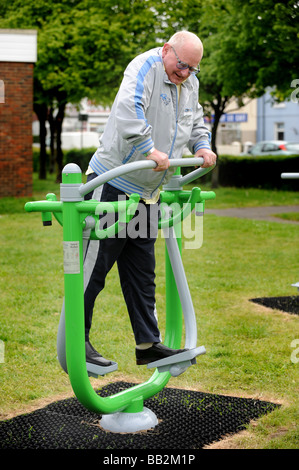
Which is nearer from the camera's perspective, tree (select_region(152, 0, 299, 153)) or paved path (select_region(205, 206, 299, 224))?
tree (select_region(152, 0, 299, 153))

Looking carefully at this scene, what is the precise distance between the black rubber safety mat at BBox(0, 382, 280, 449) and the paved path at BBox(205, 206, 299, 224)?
8612mm

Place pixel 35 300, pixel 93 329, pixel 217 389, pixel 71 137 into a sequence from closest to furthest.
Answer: pixel 217 389 < pixel 93 329 < pixel 35 300 < pixel 71 137

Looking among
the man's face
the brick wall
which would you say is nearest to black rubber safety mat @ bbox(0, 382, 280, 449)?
the man's face

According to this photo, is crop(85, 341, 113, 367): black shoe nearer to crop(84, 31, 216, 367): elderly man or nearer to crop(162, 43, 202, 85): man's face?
crop(84, 31, 216, 367): elderly man

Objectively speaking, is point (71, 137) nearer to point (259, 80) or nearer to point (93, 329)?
point (259, 80)

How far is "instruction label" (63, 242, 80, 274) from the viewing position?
2732 millimetres

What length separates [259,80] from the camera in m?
14.0

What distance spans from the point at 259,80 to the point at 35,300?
9.52 metres

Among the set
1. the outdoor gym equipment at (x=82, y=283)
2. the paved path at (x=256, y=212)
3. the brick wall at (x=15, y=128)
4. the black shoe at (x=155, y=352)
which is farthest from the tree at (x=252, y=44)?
the black shoe at (x=155, y=352)

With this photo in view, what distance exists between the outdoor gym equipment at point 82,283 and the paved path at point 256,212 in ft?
28.9

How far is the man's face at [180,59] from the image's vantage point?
3.01 meters

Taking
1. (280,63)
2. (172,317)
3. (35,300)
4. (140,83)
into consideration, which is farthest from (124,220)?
(280,63)

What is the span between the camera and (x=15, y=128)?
1440 cm

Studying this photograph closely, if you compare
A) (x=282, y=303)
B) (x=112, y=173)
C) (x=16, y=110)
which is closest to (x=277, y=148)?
(x=16, y=110)
